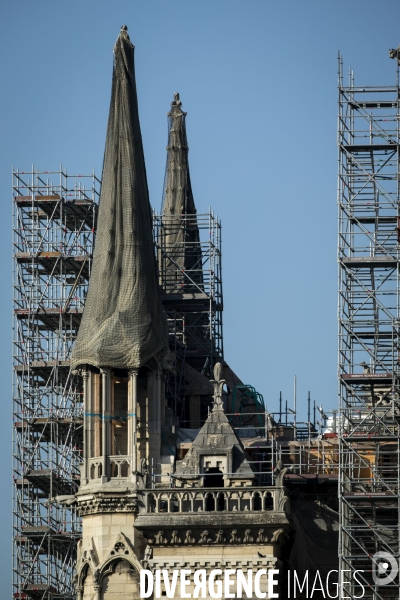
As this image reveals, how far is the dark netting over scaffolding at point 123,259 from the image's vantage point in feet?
282

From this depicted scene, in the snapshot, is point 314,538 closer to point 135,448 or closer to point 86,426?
point 135,448

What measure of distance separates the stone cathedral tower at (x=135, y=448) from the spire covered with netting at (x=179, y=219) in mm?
6659

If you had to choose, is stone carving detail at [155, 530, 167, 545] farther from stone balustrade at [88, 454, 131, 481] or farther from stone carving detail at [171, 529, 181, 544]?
stone balustrade at [88, 454, 131, 481]

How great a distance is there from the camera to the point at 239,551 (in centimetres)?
8212

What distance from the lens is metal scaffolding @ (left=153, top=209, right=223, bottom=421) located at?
9344 cm

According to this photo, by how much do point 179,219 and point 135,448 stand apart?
53.3 ft

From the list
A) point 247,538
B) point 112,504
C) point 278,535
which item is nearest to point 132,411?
point 112,504

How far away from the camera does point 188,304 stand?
9512cm

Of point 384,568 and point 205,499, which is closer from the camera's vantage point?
point 384,568

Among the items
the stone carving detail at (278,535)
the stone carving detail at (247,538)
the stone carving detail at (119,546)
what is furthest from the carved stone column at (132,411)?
the stone carving detail at (278,535)

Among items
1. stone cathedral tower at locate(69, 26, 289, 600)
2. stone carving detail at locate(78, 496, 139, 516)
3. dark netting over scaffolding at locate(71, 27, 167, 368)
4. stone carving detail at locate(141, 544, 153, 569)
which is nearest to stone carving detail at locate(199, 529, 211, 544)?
stone cathedral tower at locate(69, 26, 289, 600)

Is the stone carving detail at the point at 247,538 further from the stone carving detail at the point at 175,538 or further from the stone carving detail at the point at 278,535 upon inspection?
the stone carving detail at the point at 175,538

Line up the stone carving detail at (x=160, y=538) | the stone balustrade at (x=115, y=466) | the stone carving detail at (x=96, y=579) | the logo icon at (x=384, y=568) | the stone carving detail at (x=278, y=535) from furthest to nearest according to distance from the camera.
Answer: the stone balustrade at (x=115, y=466) < the stone carving detail at (x=96, y=579) < the stone carving detail at (x=160, y=538) < the stone carving detail at (x=278, y=535) < the logo icon at (x=384, y=568)

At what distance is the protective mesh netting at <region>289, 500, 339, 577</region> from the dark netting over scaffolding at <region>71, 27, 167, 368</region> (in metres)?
7.41
